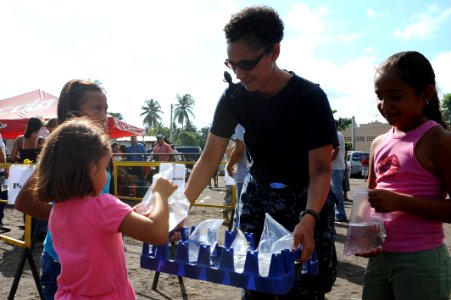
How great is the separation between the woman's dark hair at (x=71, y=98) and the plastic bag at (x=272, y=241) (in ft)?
4.00

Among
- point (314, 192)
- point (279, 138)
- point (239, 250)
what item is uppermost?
point (279, 138)

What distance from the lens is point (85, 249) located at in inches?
71.1

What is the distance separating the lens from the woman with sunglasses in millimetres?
2086

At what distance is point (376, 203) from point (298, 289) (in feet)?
1.77

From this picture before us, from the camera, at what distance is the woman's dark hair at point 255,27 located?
2.07 m

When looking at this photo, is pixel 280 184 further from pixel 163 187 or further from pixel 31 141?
pixel 31 141

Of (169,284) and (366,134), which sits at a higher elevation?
(366,134)

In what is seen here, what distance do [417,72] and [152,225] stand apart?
138 cm

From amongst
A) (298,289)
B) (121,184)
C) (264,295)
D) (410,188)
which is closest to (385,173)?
(410,188)

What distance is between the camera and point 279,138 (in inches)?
87.1

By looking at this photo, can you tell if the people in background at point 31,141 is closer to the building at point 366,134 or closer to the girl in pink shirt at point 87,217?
the girl in pink shirt at point 87,217

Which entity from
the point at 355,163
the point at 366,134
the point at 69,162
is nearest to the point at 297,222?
the point at 69,162

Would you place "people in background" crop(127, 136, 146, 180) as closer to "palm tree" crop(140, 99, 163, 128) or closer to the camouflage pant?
the camouflage pant

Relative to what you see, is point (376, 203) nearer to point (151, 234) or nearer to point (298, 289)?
point (298, 289)
